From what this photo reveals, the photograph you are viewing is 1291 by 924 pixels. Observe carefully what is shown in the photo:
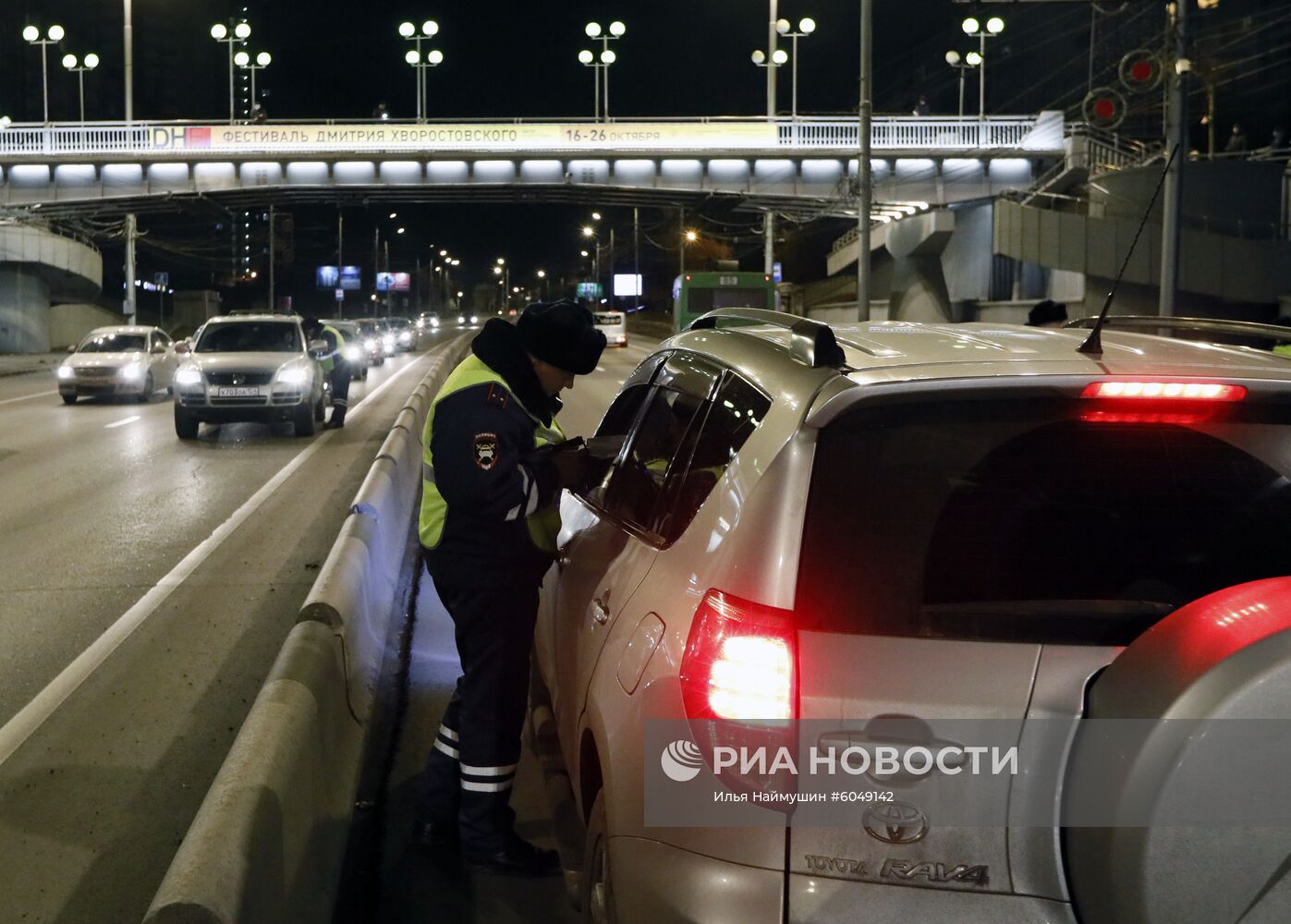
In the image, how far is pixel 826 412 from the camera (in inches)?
115

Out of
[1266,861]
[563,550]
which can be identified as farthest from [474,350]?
[1266,861]

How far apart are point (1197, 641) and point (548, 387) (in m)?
2.70

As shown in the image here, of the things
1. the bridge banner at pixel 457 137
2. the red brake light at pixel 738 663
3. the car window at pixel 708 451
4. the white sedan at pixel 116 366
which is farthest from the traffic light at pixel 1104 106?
the bridge banner at pixel 457 137

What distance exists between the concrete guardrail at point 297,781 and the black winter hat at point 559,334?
4.53 feet

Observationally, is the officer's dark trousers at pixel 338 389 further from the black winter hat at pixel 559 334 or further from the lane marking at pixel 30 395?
the black winter hat at pixel 559 334

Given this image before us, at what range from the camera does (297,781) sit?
410 centimetres

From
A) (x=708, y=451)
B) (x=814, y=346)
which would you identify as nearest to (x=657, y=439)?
(x=708, y=451)

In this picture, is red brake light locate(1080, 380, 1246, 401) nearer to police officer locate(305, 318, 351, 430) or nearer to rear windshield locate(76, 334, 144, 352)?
police officer locate(305, 318, 351, 430)

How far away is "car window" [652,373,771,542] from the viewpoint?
3482 mm

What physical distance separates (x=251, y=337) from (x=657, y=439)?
1924 cm

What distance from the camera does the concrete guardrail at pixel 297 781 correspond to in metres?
3.15

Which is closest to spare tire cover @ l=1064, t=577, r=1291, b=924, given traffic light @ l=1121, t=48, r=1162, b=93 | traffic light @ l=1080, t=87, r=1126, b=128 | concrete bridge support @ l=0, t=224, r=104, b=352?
traffic light @ l=1121, t=48, r=1162, b=93

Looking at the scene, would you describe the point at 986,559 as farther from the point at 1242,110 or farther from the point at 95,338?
the point at 1242,110

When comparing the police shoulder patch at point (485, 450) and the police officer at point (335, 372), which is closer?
the police shoulder patch at point (485, 450)
